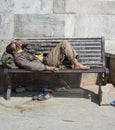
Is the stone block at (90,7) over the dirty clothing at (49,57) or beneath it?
over

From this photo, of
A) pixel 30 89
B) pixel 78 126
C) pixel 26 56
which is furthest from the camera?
pixel 30 89

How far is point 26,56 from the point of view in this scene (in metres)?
7.09

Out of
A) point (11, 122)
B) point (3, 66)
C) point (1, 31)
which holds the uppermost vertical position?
point (1, 31)

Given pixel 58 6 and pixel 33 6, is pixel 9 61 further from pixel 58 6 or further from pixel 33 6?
pixel 58 6

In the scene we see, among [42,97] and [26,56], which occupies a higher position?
[26,56]

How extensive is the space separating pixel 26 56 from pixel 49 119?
1.37 metres

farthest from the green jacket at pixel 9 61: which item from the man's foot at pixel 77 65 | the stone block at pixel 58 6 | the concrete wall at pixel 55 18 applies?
the stone block at pixel 58 6

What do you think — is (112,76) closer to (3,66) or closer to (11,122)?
(3,66)

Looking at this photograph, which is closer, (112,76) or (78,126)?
(78,126)

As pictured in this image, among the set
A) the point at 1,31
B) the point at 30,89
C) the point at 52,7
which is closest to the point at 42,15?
the point at 52,7

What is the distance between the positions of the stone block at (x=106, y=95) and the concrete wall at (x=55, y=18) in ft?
4.71

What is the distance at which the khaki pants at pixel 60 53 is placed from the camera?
23.6 ft

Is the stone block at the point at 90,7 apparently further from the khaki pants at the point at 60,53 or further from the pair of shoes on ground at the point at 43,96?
the pair of shoes on ground at the point at 43,96

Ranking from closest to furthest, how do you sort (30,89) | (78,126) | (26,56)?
(78,126) → (26,56) → (30,89)
